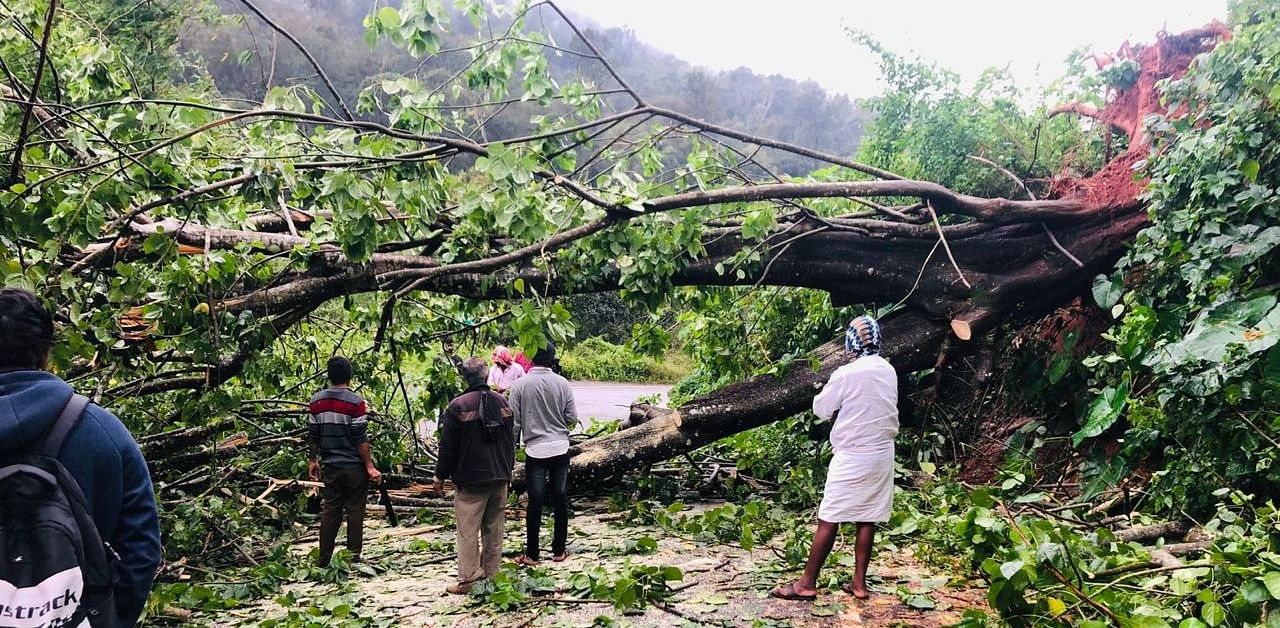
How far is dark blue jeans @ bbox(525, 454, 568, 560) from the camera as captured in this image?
17.6 ft

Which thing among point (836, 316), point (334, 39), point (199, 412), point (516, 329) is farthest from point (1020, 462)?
point (334, 39)

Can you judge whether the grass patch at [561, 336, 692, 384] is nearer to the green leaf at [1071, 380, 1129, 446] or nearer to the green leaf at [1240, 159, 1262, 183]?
the green leaf at [1071, 380, 1129, 446]

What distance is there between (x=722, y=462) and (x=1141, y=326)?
14.3 feet

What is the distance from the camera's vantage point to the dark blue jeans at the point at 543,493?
5.35m

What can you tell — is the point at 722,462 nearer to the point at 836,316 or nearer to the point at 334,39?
the point at 836,316

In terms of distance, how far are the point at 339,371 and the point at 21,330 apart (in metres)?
3.39

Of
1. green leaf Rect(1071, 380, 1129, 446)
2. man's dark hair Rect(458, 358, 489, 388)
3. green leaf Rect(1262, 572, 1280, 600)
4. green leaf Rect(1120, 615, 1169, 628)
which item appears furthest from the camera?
man's dark hair Rect(458, 358, 489, 388)

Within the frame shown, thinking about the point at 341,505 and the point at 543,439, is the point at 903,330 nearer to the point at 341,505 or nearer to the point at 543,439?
the point at 543,439

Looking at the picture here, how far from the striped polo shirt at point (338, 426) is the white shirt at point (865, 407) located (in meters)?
3.21

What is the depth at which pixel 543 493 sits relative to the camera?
5.40 metres

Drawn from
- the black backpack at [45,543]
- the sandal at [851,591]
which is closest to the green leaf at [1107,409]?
the sandal at [851,591]

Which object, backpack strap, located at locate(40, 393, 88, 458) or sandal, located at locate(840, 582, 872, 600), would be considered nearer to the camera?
backpack strap, located at locate(40, 393, 88, 458)

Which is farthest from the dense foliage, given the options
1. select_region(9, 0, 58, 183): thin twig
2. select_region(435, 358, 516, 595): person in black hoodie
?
select_region(9, 0, 58, 183): thin twig

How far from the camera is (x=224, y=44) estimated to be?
32.3m
